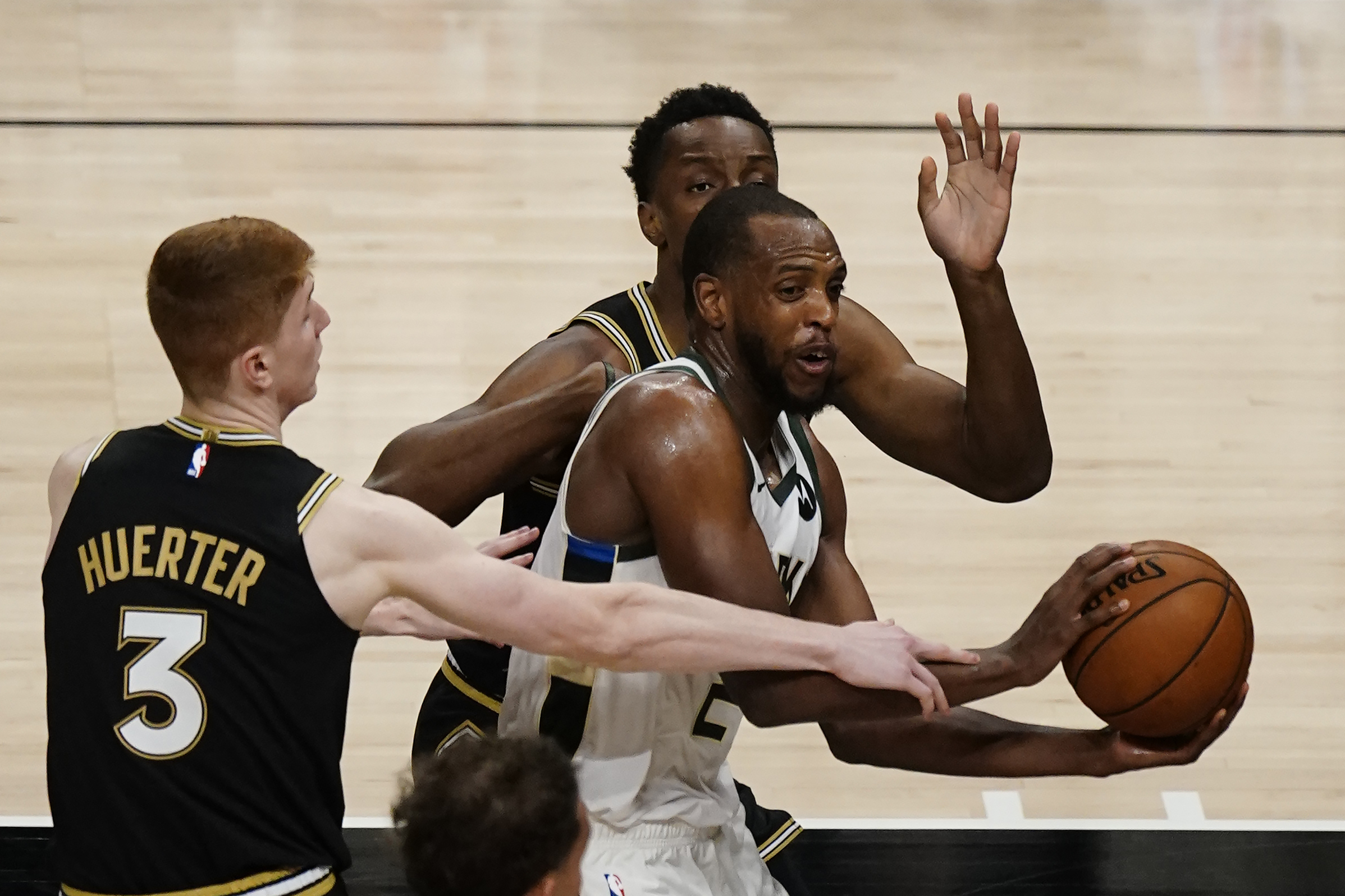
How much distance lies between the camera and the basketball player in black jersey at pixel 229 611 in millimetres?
2764

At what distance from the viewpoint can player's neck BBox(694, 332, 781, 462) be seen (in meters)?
3.39

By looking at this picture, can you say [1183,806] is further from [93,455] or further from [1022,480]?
[93,455]

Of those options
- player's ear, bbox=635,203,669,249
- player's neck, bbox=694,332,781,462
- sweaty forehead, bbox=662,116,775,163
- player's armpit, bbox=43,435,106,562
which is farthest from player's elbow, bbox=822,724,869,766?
player's armpit, bbox=43,435,106,562

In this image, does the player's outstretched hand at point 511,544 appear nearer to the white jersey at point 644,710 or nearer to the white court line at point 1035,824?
the white jersey at point 644,710

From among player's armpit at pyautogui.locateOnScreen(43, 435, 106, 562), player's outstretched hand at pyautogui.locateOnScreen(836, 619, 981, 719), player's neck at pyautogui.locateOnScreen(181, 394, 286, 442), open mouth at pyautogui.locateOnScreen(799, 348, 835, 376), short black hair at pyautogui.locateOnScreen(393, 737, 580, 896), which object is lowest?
short black hair at pyautogui.locateOnScreen(393, 737, 580, 896)

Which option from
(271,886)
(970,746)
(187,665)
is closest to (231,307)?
(187,665)

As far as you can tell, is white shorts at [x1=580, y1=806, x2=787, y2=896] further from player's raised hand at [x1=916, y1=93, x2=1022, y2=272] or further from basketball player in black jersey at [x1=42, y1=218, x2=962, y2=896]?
player's raised hand at [x1=916, y1=93, x2=1022, y2=272]

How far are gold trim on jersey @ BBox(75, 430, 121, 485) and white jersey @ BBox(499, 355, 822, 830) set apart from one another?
0.83 m

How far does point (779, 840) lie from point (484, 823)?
147cm

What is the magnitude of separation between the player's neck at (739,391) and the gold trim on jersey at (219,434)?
0.92 m

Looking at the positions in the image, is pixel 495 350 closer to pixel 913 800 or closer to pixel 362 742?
pixel 362 742

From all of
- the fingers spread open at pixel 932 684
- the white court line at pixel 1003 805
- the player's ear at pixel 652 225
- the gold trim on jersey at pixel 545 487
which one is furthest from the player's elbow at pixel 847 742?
the white court line at pixel 1003 805

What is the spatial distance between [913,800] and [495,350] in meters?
3.03

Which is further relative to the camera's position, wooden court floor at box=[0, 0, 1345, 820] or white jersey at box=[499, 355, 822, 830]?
wooden court floor at box=[0, 0, 1345, 820]
